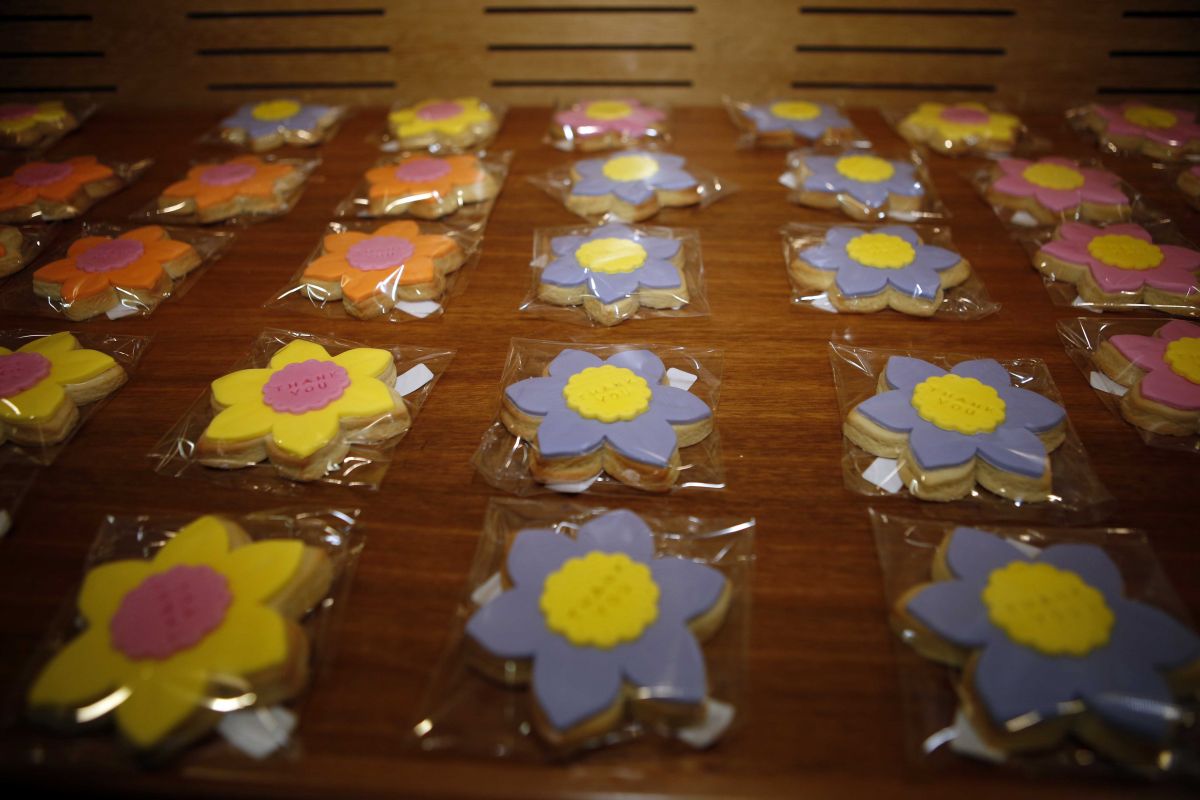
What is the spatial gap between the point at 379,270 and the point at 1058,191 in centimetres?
142

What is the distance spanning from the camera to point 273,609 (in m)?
0.87

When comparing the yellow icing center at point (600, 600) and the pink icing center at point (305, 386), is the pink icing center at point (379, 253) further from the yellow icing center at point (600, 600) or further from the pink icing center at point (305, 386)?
the yellow icing center at point (600, 600)

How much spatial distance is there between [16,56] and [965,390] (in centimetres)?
253

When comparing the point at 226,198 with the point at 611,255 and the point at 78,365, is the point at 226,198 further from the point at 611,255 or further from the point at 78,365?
the point at 611,255

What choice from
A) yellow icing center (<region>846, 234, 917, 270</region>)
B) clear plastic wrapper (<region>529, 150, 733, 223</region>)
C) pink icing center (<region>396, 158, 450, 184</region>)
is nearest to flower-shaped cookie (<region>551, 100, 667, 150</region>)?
clear plastic wrapper (<region>529, 150, 733, 223</region>)

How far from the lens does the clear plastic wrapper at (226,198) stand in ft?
5.46

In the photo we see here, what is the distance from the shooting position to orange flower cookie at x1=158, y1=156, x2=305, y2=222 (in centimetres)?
166

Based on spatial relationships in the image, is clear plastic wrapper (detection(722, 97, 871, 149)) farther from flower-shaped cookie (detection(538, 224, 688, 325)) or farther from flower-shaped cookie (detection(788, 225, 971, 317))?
flower-shaped cookie (detection(538, 224, 688, 325))

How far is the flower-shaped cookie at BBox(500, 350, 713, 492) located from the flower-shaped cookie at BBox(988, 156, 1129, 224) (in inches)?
38.7

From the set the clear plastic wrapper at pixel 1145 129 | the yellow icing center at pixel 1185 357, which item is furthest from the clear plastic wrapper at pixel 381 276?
the clear plastic wrapper at pixel 1145 129

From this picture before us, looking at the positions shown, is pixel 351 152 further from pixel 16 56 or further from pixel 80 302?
pixel 16 56

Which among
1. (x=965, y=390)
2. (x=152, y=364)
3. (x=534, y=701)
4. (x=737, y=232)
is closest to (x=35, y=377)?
(x=152, y=364)

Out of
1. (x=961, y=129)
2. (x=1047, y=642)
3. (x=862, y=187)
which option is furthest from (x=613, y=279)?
(x=961, y=129)

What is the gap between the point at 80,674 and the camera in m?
0.81
